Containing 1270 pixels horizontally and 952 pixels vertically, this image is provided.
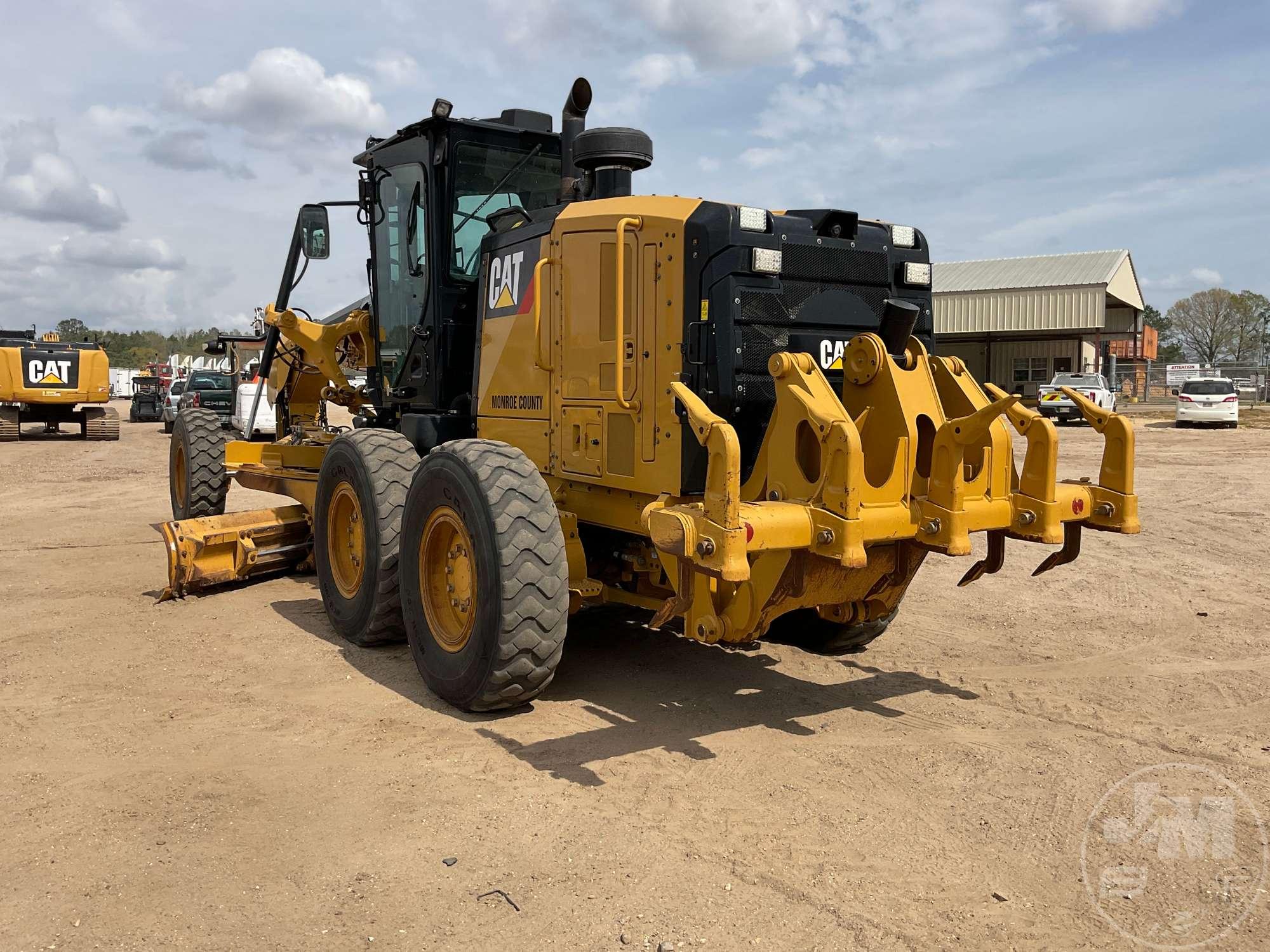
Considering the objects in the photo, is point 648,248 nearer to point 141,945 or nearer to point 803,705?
point 803,705

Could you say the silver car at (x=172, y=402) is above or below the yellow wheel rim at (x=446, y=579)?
above

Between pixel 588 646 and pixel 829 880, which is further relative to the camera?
pixel 588 646

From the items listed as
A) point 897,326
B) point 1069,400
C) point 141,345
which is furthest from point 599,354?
point 141,345

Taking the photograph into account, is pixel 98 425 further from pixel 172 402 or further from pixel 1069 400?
pixel 1069 400

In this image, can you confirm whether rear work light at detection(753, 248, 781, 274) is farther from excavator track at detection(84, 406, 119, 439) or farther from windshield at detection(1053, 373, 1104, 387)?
windshield at detection(1053, 373, 1104, 387)

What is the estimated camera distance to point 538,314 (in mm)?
5594

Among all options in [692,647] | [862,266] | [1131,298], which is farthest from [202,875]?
[1131,298]

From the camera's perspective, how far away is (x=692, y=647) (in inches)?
262

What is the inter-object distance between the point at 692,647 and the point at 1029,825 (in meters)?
2.84

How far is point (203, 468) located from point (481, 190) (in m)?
4.81

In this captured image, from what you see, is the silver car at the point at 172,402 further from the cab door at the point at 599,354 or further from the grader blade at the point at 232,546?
the cab door at the point at 599,354

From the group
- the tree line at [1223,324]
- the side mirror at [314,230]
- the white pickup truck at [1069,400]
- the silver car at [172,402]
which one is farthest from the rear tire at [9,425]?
the tree line at [1223,324]

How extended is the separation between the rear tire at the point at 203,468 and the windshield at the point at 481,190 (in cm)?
454

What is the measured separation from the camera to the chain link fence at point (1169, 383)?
39469 mm
